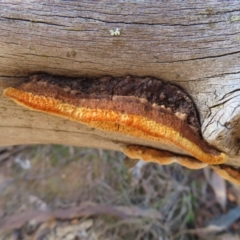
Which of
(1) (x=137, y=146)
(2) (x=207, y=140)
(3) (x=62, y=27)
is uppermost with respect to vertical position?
(3) (x=62, y=27)

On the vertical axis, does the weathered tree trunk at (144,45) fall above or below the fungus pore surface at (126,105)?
above

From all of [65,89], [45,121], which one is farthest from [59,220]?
[65,89]

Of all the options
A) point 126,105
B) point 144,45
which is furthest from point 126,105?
point 144,45

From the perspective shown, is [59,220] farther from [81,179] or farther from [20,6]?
[20,6]

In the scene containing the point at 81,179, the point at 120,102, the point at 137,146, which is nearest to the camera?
the point at 120,102

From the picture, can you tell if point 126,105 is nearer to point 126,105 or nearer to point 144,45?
point 126,105
